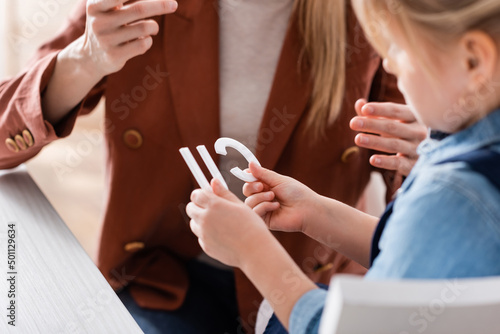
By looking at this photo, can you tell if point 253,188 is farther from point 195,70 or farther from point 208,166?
point 195,70

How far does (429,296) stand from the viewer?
447mm

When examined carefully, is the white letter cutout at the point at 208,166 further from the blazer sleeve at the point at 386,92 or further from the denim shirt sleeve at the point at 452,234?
the blazer sleeve at the point at 386,92

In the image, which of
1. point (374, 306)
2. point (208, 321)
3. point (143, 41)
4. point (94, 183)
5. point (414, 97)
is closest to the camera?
point (374, 306)

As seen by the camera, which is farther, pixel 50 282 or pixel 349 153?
pixel 349 153

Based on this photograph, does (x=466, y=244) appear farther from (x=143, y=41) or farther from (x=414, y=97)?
(x=143, y=41)

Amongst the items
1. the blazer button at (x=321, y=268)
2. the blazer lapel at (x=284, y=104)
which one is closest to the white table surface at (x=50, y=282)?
the blazer lapel at (x=284, y=104)

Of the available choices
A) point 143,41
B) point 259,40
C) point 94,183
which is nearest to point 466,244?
point 143,41

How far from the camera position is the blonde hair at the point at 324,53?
3.33ft

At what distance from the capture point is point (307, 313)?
561 millimetres

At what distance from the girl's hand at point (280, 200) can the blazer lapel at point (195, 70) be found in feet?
0.95

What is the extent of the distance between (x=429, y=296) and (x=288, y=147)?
62 centimetres

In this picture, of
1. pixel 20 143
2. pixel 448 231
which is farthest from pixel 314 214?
pixel 20 143

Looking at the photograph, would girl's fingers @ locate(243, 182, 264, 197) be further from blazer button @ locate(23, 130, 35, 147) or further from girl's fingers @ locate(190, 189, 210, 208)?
blazer button @ locate(23, 130, 35, 147)

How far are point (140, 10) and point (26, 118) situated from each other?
9.9 inches
